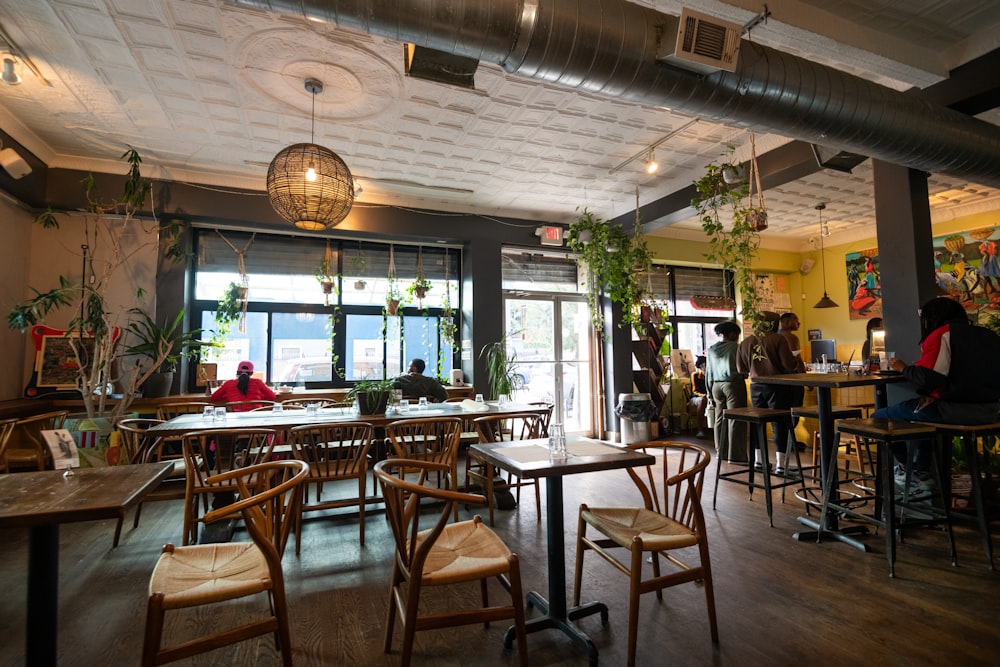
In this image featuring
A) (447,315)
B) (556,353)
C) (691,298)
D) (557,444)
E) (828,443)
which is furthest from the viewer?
(691,298)

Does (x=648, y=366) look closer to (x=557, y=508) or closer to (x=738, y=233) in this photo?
(x=738, y=233)

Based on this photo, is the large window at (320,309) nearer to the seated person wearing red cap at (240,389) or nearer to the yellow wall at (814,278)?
the seated person wearing red cap at (240,389)

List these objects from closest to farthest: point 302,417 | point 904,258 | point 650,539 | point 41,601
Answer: point 41,601 → point 650,539 → point 302,417 → point 904,258

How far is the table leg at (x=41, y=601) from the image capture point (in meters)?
1.57

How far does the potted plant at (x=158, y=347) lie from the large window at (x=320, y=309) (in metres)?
0.57

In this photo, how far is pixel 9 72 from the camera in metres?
3.51

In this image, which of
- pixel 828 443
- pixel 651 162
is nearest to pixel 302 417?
pixel 828 443

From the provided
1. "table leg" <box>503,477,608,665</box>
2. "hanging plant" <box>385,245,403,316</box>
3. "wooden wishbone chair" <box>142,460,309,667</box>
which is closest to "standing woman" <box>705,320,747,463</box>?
"table leg" <box>503,477,608,665</box>

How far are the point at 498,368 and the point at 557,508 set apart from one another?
432 centimetres

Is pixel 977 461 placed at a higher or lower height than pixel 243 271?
lower

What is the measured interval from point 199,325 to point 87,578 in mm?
3806

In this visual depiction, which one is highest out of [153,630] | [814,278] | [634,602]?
[814,278]

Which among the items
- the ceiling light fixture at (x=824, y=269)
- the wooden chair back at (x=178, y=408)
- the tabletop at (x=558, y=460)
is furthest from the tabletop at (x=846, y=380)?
the wooden chair back at (x=178, y=408)

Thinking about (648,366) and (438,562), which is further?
(648,366)
